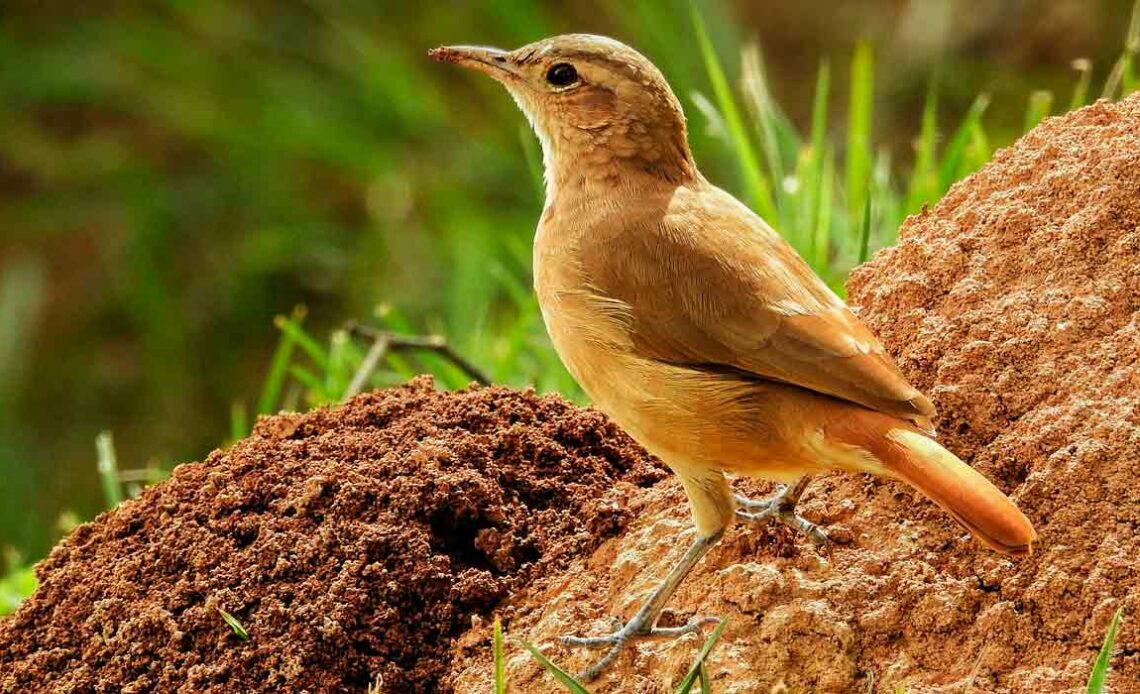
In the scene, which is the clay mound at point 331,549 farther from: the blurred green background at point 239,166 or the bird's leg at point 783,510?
the blurred green background at point 239,166

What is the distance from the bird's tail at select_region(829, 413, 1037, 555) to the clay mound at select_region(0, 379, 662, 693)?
0.68 m

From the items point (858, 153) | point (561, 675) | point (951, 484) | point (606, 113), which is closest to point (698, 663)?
point (561, 675)

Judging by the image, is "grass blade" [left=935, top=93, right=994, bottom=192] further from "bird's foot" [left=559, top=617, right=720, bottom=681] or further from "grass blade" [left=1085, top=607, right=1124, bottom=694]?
"grass blade" [left=1085, top=607, right=1124, bottom=694]

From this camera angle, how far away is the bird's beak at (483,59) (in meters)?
3.89

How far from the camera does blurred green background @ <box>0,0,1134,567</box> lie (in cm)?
864

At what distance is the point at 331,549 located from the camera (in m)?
3.45

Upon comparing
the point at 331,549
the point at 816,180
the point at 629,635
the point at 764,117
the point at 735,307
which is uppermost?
the point at 735,307

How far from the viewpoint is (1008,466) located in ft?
10.6

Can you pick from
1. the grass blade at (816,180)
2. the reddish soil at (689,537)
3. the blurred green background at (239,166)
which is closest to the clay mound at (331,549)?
the reddish soil at (689,537)

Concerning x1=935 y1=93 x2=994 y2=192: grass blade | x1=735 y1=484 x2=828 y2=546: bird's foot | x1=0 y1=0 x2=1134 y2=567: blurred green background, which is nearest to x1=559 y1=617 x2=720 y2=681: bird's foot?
x1=735 y1=484 x2=828 y2=546: bird's foot

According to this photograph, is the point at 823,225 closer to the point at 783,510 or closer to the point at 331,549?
the point at 783,510

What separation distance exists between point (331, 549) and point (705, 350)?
32.0 inches

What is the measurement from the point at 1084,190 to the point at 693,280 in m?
0.81

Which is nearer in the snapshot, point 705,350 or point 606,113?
point 705,350
